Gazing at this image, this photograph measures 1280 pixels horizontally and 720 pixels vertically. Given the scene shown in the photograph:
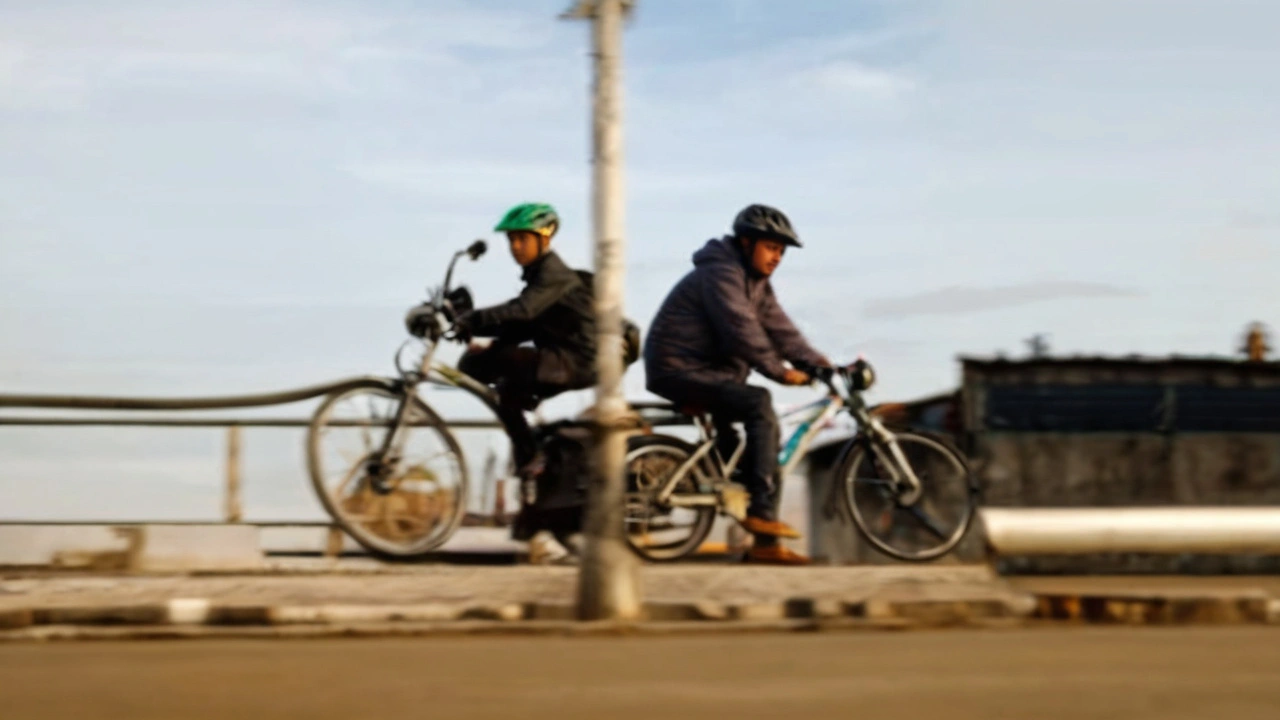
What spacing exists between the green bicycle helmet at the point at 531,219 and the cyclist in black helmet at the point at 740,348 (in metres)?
0.82

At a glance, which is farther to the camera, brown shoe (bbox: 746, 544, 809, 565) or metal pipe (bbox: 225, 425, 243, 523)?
metal pipe (bbox: 225, 425, 243, 523)

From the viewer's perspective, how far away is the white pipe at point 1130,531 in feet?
36.8

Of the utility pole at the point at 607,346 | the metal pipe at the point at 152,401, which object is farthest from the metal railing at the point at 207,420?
the utility pole at the point at 607,346

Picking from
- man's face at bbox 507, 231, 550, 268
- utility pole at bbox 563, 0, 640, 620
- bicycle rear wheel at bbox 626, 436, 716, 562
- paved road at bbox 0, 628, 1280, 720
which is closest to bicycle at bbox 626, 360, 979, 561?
bicycle rear wheel at bbox 626, 436, 716, 562

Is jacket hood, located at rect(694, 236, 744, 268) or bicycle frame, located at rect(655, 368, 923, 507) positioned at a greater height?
jacket hood, located at rect(694, 236, 744, 268)

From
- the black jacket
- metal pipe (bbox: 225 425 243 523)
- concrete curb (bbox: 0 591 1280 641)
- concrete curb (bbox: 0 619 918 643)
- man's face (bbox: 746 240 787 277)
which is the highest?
man's face (bbox: 746 240 787 277)

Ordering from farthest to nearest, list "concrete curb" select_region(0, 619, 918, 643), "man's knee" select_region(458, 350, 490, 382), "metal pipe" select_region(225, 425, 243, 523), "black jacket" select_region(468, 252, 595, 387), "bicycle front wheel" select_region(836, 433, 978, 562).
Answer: "metal pipe" select_region(225, 425, 243, 523), "bicycle front wheel" select_region(836, 433, 978, 562), "man's knee" select_region(458, 350, 490, 382), "black jacket" select_region(468, 252, 595, 387), "concrete curb" select_region(0, 619, 918, 643)

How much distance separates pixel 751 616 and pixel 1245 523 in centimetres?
328

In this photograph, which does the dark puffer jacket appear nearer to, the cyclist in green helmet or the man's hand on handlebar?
the man's hand on handlebar

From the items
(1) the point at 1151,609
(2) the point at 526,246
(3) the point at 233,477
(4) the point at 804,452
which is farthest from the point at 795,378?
(3) the point at 233,477

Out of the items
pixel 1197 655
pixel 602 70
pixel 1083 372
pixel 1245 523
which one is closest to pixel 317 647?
pixel 602 70

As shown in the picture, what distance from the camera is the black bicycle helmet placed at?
492 inches

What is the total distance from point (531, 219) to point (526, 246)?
0.16m

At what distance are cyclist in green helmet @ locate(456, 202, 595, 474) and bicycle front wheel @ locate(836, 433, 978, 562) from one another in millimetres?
1730
